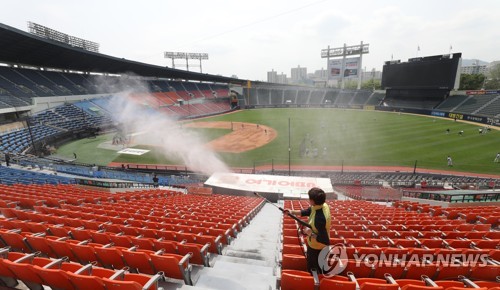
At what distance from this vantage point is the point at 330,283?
11.3 ft

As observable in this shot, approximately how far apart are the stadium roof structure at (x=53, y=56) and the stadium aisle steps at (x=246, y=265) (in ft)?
114

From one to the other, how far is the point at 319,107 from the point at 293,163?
187ft

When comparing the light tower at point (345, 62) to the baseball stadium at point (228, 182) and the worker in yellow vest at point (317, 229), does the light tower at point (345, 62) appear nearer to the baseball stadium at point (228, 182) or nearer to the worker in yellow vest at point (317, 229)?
the baseball stadium at point (228, 182)

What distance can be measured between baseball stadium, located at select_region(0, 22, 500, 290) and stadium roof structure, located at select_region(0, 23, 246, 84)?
301 millimetres

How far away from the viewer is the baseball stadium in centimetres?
420

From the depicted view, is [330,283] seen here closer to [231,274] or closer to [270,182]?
[231,274]

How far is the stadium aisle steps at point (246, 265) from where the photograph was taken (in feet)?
13.5

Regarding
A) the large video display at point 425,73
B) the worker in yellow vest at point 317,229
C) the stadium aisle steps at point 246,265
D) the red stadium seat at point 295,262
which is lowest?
the stadium aisle steps at point 246,265

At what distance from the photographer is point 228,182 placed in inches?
763

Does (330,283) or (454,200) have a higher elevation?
(330,283)

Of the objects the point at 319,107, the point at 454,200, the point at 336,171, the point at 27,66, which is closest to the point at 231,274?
the point at 454,200
